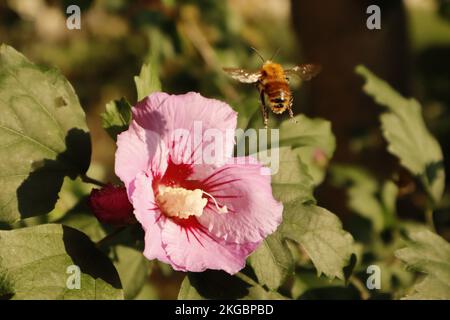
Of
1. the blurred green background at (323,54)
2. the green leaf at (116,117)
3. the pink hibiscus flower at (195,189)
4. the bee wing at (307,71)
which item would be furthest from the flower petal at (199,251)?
the blurred green background at (323,54)

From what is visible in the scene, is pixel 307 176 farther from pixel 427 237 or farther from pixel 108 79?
pixel 108 79

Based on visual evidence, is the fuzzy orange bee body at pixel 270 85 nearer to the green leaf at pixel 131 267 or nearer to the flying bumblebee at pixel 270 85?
the flying bumblebee at pixel 270 85

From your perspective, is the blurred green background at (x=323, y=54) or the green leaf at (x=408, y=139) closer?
the green leaf at (x=408, y=139)

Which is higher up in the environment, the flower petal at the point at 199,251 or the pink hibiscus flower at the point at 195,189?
the pink hibiscus flower at the point at 195,189

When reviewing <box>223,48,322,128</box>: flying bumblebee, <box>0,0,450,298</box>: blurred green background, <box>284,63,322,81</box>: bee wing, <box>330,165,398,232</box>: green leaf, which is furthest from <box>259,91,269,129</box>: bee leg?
<box>0,0,450,298</box>: blurred green background
